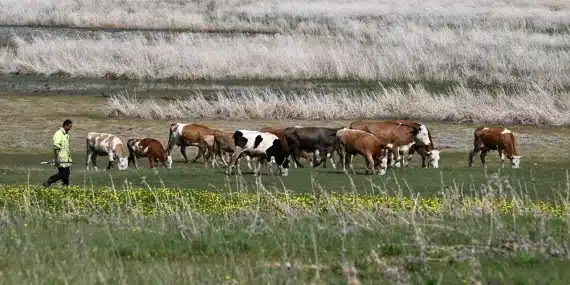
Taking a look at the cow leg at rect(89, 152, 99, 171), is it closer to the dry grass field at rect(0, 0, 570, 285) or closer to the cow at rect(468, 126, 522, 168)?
the dry grass field at rect(0, 0, 570, 285)

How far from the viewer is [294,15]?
72.4 meters

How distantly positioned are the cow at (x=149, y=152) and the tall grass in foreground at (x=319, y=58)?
1681cm

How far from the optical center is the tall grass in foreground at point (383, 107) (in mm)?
35156

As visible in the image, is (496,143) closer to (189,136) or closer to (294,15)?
(189,136)

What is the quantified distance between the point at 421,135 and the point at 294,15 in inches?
1786

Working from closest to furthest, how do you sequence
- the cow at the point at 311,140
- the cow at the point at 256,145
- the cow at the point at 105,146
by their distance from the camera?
the cow at the point at 256,145 → the cow at the point at 311,140 → the cow at the point at 105,146

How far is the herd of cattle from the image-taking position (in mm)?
26156

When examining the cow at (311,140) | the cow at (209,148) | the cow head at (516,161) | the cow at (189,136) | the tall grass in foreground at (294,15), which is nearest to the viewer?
the cow head at (516,161)

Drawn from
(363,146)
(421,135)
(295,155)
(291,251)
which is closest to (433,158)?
(421,135)

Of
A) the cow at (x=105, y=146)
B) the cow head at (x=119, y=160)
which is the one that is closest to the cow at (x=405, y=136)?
the cow head at (x=119, y=160)

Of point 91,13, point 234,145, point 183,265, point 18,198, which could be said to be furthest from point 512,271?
point 91,13

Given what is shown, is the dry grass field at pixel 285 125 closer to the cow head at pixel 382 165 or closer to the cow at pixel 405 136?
the cow head at pixel 382 165

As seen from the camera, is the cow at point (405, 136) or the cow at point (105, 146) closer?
the cow at point (405, 136)

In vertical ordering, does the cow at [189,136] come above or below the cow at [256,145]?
below
